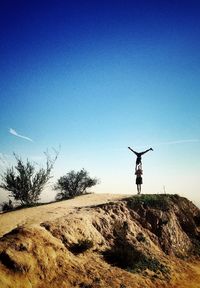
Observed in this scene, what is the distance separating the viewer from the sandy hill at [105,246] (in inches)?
373

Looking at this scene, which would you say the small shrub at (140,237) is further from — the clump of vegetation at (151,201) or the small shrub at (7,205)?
the small shrub at (7,205)

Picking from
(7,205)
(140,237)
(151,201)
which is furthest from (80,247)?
(7,205)

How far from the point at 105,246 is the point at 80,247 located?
1.83 meters

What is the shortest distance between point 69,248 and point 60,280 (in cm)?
193

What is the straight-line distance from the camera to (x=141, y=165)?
19719 mm

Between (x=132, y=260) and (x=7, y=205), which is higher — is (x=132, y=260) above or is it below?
below

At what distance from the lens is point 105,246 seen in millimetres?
12914

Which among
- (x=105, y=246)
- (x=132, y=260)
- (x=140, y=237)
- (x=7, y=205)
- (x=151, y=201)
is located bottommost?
(x=132, y=260)

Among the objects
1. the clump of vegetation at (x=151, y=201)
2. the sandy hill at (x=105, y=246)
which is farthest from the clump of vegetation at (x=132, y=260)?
the clump of vegetation at (x=151, y=201)

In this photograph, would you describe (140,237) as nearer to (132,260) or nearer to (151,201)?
(132,260)

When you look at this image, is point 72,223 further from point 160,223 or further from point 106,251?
point 160,223

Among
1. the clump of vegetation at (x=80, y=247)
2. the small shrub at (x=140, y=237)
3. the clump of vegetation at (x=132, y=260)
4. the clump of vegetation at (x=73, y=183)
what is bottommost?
the clump of vegetation at (x=132, y=260)

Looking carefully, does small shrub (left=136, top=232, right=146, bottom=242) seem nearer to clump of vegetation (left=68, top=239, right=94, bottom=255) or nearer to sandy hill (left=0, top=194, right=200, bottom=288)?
sandy hill (left=0, top=194, right=200, bottom=288)

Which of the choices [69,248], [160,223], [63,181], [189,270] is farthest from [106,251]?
[63,181]
